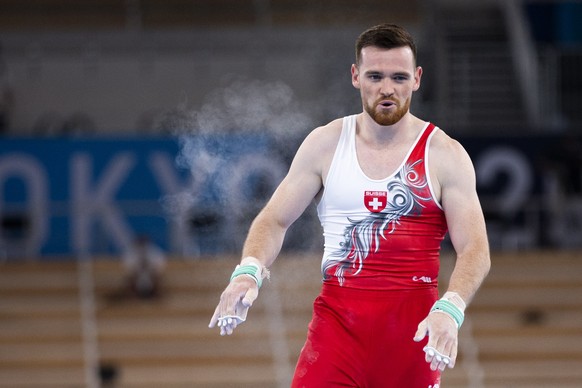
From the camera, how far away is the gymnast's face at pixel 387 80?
16.7 feet

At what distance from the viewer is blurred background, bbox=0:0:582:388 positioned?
14641 mm

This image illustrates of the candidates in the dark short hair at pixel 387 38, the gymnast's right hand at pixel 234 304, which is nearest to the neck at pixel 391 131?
the dark short hair at pixel 387 38

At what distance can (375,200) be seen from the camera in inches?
205

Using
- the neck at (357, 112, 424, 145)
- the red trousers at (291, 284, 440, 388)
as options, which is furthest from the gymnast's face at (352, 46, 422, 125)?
the red trousers at (291, 284, 440, 388)

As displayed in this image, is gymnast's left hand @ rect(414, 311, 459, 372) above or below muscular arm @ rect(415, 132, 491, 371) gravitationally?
below

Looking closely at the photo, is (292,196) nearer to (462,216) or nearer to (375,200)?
(375,200)

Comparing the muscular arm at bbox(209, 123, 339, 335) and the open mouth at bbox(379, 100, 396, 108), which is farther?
the muscular arm at bbox(209, 123, 339, 335)

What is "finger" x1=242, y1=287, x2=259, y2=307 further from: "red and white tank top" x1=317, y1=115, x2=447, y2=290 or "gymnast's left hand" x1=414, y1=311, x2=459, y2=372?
"gymnast's left hand" x1=414, y1=311, x2=459, y2=372

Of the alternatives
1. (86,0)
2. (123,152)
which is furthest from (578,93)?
(86,0)

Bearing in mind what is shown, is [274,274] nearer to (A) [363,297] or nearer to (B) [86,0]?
(B) [86,0]

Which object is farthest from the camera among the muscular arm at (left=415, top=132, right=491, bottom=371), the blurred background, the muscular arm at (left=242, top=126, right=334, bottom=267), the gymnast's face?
the blurred background

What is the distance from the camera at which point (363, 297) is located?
17.0ft

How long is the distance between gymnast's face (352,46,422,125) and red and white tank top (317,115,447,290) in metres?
0.22

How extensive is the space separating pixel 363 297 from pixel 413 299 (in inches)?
8.4
